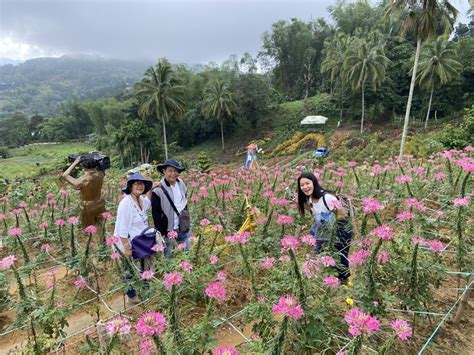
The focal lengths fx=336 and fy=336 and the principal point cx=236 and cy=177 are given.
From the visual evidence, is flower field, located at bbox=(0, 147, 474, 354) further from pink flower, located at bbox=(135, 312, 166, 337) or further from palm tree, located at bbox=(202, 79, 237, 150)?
palm tree, located at bbox=(202, 79, 237, 150)

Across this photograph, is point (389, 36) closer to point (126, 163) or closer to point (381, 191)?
point (126, 163)

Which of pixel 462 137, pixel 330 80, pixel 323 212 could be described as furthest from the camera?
pixel 330 80

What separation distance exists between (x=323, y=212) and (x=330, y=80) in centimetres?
3707

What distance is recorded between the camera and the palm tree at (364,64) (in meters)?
27.2

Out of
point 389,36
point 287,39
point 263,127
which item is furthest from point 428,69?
point 287,39

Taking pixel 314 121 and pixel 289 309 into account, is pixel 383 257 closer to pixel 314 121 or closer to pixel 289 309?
pixel 289 309

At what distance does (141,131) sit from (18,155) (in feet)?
118

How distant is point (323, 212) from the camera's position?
3084 mm

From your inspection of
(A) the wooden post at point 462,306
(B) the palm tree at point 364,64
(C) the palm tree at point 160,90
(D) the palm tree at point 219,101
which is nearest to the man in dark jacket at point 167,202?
(A) the wooden post at point 462,306

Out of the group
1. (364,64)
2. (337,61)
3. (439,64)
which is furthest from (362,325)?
(337,61)

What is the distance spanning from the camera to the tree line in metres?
Answer: 25.1

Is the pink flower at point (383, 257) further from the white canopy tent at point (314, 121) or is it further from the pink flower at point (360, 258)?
the white canopy tent at point (314, 121)

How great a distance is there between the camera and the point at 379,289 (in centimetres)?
217

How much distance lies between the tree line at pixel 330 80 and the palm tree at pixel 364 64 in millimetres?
79
